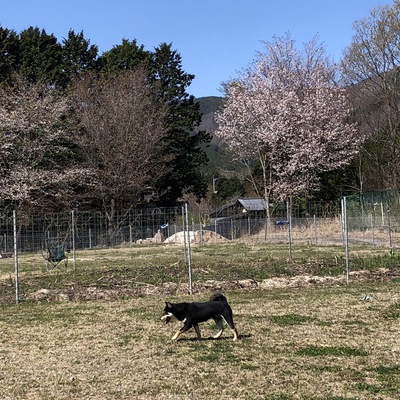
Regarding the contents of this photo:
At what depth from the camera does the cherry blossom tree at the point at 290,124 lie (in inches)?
1410

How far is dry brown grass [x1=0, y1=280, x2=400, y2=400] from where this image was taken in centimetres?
469

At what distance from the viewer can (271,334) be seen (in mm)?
6859

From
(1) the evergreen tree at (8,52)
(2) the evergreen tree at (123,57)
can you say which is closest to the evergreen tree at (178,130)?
(2) the evergreen tree at (123,57)

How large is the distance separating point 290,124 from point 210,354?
31.4m

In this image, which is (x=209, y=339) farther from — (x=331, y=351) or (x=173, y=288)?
(x=173, y=288)

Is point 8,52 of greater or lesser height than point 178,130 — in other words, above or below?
above

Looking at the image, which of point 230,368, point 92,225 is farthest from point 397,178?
point 230,368

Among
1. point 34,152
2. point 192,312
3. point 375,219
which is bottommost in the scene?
point 192,312

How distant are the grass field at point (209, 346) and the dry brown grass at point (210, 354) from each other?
0.01 m

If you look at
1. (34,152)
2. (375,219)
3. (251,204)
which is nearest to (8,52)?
(34,152)

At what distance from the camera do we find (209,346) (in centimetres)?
627

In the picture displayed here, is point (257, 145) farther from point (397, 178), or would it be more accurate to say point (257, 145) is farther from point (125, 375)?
point (125, 375)

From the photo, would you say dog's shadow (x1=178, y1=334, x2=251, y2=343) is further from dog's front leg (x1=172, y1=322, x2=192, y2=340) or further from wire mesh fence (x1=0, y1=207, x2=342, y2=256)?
wire mesh fence (x1=0, y1=207, x2=342, y2=256)

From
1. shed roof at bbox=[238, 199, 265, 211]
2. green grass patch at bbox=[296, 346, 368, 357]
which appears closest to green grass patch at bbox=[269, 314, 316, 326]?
green grass patch at bbox=[296, 346, 368, 357]
